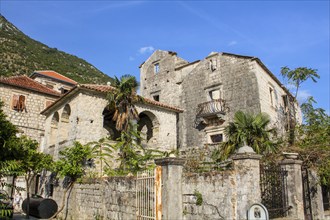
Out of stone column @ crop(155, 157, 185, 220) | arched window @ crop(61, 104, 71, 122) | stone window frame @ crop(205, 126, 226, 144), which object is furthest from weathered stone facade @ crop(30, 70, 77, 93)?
stone column @ crop(155, 157, 185, 220)

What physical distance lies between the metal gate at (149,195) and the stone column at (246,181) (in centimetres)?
231

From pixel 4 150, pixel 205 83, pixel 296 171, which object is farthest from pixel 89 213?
pixel 205 83

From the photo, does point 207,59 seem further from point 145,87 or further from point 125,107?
point 125,107

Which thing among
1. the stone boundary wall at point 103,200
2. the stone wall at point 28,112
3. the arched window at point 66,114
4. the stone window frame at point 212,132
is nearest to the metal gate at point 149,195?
the stone boundary wall at point 103,200

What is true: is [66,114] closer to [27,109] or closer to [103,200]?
[103,200]

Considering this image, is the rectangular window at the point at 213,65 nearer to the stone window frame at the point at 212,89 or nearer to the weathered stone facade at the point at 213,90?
the weathered stone facade at the point at 213,90

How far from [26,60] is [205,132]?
1791 inches

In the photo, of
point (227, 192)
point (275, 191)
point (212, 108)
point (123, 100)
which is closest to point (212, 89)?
point (212, 108)

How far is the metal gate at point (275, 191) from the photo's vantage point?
31.5 ft

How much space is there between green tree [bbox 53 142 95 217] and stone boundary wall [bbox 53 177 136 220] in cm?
47

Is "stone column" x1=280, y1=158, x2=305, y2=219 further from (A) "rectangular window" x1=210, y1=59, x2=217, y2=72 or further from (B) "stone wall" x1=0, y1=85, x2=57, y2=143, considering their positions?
(B) "stone wall" x1=0, y1=85, x2=57, y2=143

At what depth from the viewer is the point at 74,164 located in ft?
53.1

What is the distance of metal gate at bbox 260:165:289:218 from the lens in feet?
31.5

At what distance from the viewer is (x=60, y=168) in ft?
53.2
